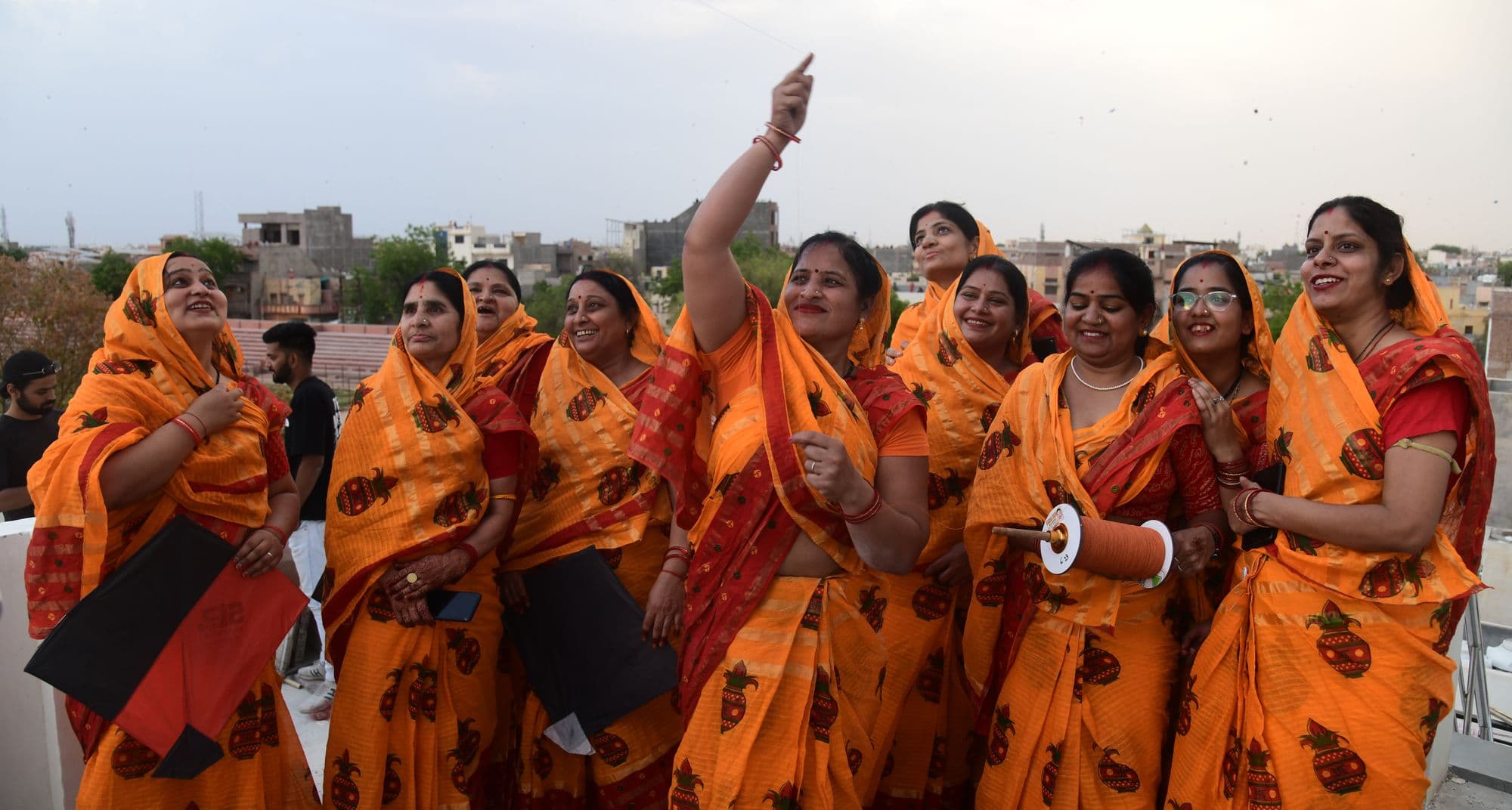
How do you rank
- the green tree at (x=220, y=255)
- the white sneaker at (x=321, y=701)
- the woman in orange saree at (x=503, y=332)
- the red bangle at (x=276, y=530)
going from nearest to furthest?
1. the red bangle at (x=276, y=530)
2. the woman in orange saree at (x=503, y=332)
3. the white sneaker at (x=321, y=701)
4. the green tree at (x=220, y=255)

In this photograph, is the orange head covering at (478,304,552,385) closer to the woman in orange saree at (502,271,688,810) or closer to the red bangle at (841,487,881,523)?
the woman in orange saree at (502,271,688,810)

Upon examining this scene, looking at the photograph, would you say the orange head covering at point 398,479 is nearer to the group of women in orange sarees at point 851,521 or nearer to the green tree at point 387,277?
the group of women in orange sarees at point 851,521

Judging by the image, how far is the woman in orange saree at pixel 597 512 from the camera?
11.1ft

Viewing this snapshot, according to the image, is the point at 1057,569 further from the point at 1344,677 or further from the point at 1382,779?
the point at 1382,779

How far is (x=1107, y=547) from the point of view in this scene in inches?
103

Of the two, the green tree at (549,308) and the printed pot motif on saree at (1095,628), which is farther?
the green tree at (549,308)

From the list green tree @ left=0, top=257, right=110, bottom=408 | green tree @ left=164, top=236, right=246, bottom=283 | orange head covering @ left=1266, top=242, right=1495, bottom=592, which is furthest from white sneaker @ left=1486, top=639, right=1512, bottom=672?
green tree @ left=164, top=236, right=246, bottom=283

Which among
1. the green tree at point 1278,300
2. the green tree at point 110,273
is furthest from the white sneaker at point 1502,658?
the green tree at point 110,273

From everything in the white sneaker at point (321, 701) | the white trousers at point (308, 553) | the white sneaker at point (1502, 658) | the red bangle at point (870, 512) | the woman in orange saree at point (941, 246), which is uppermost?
the woman in orange saree at point (941, 246)

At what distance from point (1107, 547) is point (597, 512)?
1.70m

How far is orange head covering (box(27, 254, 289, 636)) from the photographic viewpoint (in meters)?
2.74

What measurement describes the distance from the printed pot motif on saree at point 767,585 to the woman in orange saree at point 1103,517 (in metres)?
0.54

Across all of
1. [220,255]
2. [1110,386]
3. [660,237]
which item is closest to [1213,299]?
[1110,386]

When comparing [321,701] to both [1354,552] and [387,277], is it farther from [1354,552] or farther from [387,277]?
[387,277]
